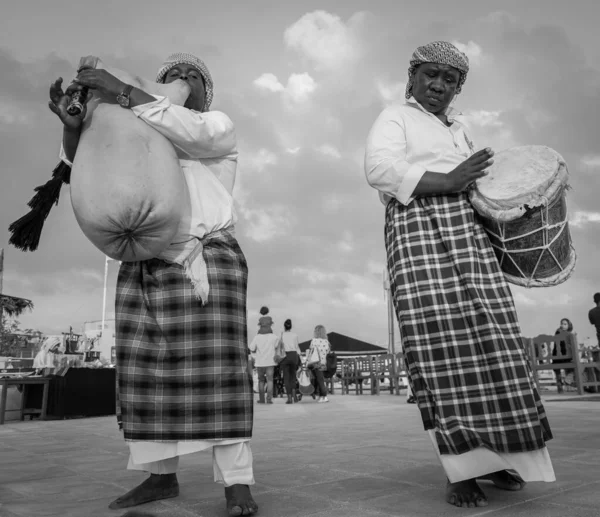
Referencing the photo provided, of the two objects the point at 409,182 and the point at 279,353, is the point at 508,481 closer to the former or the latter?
the point at 409,182

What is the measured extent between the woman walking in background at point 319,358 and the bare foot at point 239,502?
8666 mm

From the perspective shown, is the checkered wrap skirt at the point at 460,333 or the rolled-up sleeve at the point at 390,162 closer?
the checkered wrap skirt at the point at 460,333

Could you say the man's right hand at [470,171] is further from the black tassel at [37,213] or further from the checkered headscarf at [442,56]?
the black tassel at [37,213]

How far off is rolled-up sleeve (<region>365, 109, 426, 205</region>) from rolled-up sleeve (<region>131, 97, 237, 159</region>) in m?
0.57

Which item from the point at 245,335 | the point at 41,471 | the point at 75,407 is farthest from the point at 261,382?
the point at 245,335

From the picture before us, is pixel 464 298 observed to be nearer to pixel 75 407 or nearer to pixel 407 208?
pixel 407 208

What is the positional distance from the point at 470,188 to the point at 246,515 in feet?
4.73

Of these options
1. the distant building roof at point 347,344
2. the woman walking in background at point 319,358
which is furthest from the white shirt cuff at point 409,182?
the distant building roof at point 347,344

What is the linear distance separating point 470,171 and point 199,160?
1.06 m

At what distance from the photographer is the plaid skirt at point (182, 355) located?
197cm

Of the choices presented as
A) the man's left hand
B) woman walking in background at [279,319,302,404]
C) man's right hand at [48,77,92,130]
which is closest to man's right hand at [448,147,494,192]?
the man's left hand

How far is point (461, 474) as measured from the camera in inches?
75.0

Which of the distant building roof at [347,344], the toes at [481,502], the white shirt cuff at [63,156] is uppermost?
the distant building roof at [347,344]

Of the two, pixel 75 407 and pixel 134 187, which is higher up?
pixel 134 187
